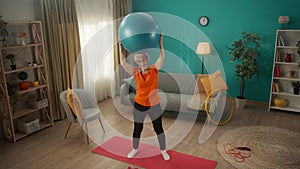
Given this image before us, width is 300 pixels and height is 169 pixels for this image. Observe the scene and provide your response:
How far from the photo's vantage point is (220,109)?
175 inches

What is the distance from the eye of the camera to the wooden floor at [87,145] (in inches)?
126

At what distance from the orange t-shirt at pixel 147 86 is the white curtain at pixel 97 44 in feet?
8.08

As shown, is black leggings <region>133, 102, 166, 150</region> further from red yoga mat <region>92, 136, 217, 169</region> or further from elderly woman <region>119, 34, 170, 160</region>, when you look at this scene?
red yoga mat <region>92, 136, 217, 169</region>

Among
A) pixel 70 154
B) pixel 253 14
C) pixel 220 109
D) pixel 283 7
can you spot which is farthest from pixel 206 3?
pixel 70 154

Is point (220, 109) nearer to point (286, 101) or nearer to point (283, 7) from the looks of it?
point (286, 101)

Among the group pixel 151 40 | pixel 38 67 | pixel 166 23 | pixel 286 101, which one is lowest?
pixel 286 101

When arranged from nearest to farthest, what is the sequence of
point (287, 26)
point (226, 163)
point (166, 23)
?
1. point (226, 163)
2. point (287, 26)
3. point (166, 23)

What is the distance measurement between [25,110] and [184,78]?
9.37 feet

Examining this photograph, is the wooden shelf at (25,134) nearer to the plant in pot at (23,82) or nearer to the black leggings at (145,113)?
the plant in pot at (23,82)

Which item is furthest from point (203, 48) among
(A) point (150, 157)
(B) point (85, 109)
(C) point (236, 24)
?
(A) point (150, 157)

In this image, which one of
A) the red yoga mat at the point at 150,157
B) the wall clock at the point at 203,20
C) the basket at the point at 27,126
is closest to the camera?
the red yoga mat at the point at 150,157

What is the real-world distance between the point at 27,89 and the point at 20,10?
4.03 feet

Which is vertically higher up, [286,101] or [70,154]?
[286,101]

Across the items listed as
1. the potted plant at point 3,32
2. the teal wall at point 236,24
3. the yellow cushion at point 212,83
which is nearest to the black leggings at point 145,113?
the yellow cushion at point 212,83
